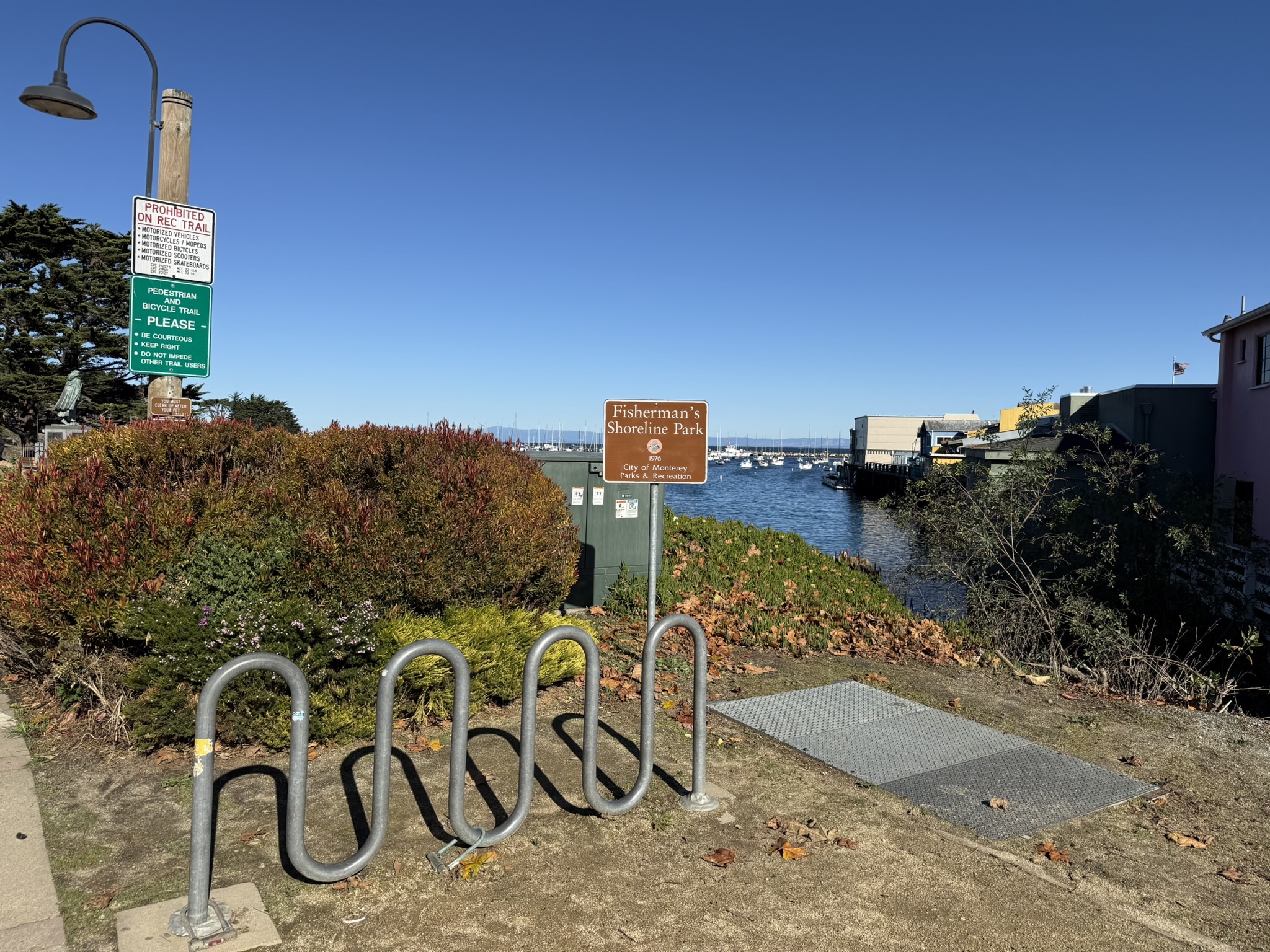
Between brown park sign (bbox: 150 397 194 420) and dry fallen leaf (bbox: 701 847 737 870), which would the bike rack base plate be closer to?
dry fallen leaf (bbox: 701 847 737 870)

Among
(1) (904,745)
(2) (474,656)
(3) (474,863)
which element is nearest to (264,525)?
(2) (474,656)

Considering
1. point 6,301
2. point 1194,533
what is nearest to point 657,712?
point 1194,533

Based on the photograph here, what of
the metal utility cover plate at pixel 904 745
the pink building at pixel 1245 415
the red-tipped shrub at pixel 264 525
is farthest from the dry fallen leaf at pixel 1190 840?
Answer: the pink building at pixel 1245 415

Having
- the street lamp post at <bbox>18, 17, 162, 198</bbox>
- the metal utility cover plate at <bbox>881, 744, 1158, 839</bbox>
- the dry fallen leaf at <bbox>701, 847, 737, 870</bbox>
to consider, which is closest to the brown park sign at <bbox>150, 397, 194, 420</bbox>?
the street lamp post at <bbox>18, 17, 162, 198</bbox>

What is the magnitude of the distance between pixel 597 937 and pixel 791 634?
18.9ft

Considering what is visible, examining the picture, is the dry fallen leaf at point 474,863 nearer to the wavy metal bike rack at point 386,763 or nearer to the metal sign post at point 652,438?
the wavy metal bike rack at point 386,763

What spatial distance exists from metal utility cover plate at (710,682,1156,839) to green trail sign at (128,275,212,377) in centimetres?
495

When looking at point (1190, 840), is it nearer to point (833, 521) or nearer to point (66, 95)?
point (66, 95)

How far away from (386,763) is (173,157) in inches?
227

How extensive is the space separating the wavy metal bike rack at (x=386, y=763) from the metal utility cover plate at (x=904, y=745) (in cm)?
127

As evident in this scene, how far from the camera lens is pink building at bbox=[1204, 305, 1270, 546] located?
18.7 metres

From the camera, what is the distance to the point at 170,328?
21.7 feet

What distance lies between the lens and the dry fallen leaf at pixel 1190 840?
429cm

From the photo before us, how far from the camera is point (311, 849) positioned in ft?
13.0
